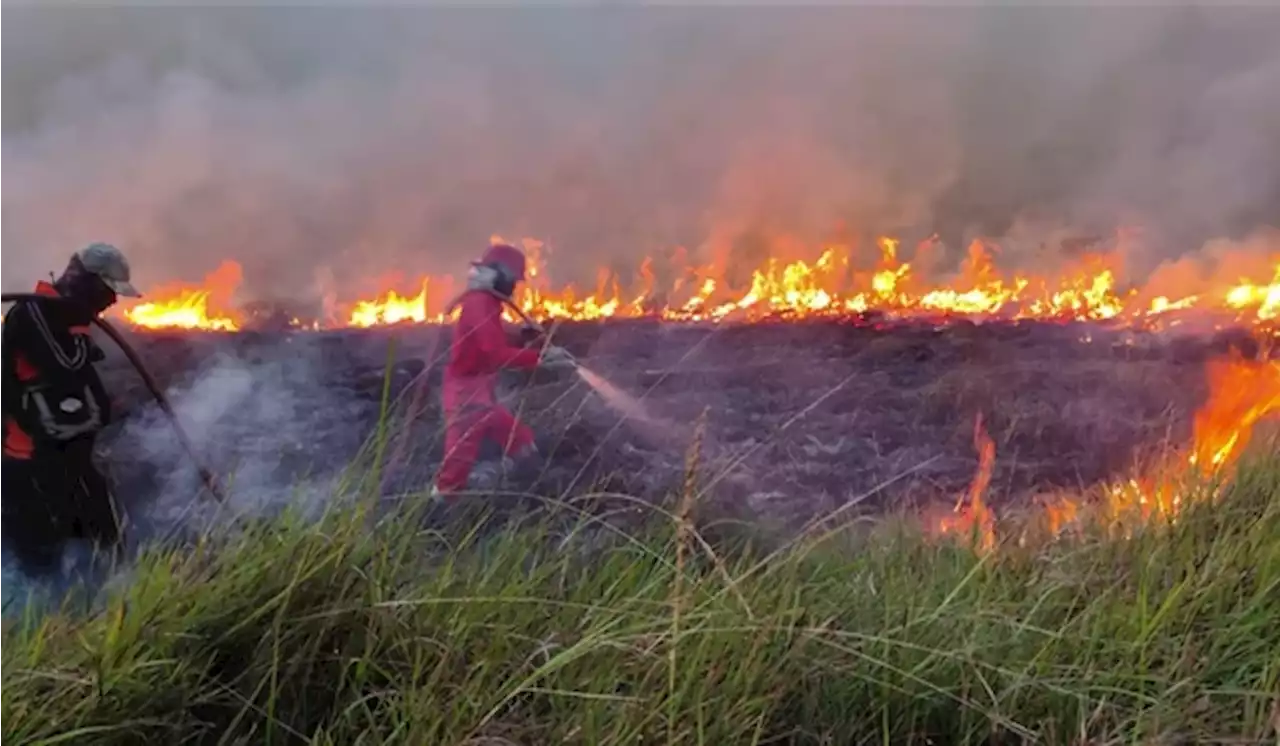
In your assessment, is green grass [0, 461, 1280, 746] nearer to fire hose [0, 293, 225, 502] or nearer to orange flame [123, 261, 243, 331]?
fire hose [0, 293, 225, 502]

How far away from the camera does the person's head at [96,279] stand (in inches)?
151

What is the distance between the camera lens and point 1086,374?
14.4 ft

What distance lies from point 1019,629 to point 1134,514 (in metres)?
1.13

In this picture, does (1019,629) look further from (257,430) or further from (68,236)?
(68,236)

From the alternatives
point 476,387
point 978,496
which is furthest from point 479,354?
point 978,496

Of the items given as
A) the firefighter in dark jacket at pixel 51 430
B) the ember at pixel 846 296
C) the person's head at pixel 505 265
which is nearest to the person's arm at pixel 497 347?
the person's head at pixel 505 265

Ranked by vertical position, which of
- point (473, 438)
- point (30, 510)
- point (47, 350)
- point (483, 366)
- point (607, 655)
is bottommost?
point (607, 655)

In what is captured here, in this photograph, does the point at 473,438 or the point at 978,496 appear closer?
the point at 473,438

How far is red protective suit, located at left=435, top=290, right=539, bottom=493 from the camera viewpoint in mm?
3176

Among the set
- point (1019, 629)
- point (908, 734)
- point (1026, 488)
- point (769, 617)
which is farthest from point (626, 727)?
point (1026, 488)

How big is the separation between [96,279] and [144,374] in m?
0.39

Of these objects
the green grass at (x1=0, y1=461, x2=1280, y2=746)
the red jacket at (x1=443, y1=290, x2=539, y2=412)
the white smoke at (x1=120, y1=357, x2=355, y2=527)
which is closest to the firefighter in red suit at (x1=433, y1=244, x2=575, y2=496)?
the red jacket at (x1=443, y1=290, x2=539, y2=412)

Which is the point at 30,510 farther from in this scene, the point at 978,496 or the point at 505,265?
the point at 978,496

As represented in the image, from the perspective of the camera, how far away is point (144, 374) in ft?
12.7
